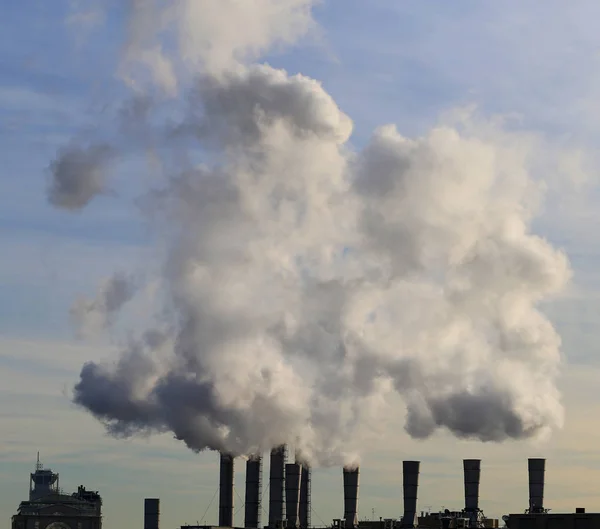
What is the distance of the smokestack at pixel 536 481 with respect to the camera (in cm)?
11381

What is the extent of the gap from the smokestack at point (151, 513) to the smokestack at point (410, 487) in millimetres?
29694

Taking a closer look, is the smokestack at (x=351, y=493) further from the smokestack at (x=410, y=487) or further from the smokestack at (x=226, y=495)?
the smokestack at (x=226, y=495)

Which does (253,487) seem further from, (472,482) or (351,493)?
(472,482)

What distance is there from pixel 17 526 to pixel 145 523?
7318cm

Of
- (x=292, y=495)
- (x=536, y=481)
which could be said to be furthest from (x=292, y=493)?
(x=536, y=481)

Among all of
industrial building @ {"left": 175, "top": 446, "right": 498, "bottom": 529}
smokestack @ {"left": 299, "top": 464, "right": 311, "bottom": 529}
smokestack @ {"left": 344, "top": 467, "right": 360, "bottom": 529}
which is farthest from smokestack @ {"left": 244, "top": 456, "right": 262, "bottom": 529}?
smokestack @ {"left": 299, "top": 464, "right": 311, "bottom": 529}

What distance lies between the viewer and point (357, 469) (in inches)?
4729

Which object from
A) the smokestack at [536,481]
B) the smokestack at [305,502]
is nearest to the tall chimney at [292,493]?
the smokestack at [305,502]

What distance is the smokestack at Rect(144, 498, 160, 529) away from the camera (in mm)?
131125

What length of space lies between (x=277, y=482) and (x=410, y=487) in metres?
13.2

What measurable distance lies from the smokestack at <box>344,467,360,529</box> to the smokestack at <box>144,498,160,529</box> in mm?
22781

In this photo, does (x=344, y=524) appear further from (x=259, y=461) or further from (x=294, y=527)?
(x=259, y=461)

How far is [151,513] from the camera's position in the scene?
132 meters

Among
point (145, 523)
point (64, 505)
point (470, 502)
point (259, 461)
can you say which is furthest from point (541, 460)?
point (64, 505)
